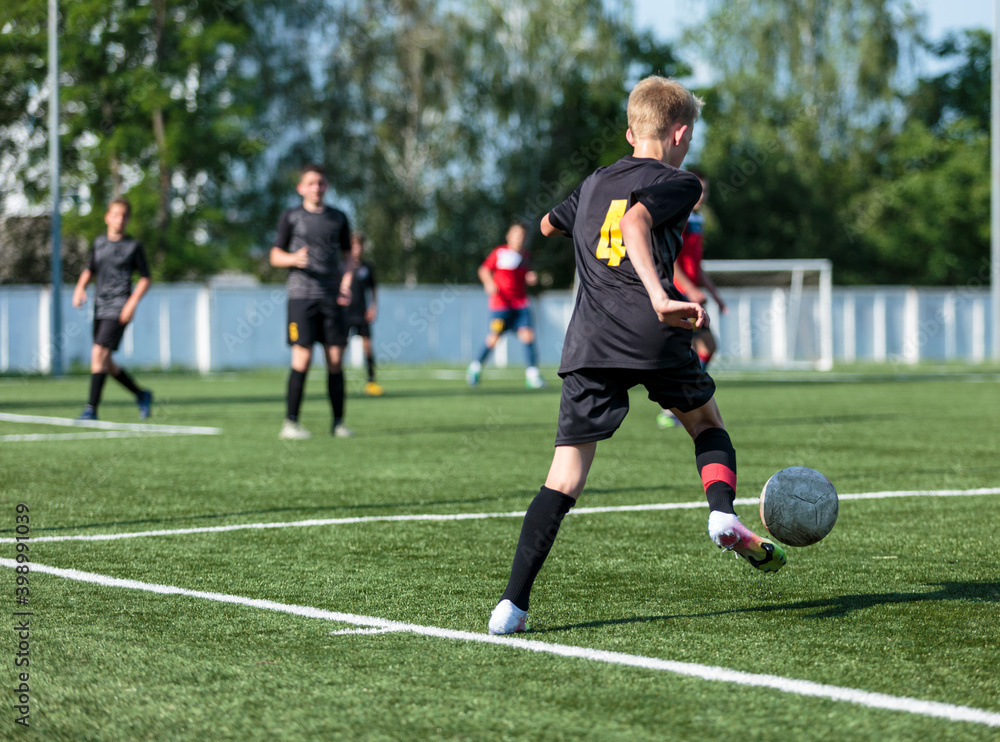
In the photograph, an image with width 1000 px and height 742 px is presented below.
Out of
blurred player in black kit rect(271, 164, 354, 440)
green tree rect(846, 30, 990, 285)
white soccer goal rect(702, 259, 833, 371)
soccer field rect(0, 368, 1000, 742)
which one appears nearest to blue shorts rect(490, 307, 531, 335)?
blurred player in black kit rect(271, 164, 354, 440)

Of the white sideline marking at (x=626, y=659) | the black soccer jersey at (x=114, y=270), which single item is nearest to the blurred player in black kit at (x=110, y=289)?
the black soccer jersey at (x=114, y=270)

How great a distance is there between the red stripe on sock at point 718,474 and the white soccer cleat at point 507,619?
0.74 meters

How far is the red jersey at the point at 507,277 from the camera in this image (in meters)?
18.5

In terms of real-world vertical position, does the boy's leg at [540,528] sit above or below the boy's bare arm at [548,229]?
below

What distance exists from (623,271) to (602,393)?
382 mm

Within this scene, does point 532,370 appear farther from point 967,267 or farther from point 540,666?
point 967,267

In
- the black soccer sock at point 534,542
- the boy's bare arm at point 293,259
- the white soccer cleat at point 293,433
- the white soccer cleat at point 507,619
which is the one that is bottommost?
the white soccer cleat at point 507,619

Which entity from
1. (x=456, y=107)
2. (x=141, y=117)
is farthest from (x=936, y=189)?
(x=141, y=117)

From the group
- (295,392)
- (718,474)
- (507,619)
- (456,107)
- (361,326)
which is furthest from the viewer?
(456,107)

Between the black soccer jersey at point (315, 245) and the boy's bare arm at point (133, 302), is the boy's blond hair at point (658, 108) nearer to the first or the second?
the black soccer jersey at point (315, 245)

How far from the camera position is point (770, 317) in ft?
110

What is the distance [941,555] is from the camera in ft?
17.1

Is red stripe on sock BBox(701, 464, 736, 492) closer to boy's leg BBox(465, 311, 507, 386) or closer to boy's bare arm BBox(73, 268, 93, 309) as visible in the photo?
boy's bare arm BBox(73, 268, 93, 309)

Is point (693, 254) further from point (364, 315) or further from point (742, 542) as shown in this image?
point (364, 315)
